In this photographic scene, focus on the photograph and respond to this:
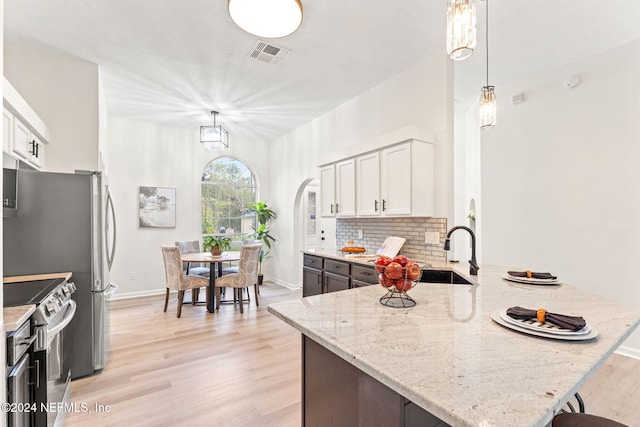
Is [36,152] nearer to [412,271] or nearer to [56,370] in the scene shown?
[56,370]

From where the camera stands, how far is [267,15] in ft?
6.95

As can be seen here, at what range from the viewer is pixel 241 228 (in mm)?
6676

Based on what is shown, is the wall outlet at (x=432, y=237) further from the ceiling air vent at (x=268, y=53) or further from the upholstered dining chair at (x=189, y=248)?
the upholstered dining chair at (x=189, y=248)

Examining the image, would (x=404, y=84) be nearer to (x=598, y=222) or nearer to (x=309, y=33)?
(x=309, y=33)

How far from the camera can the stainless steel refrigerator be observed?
244 centimetres

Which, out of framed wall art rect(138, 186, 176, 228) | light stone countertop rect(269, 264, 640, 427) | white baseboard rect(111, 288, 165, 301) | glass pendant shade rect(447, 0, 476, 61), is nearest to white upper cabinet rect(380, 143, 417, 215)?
light stone countertop rect(269, 264, 640, 427)

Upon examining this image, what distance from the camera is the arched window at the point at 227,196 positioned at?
246 inches

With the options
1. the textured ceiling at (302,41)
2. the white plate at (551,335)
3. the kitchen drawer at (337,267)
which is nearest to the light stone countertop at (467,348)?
the white plate at (551,335)

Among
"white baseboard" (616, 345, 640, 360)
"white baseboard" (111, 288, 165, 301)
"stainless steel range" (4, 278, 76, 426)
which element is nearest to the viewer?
"stainless steel range" (4, 278, 76, 426)

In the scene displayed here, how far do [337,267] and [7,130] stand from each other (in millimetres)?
3103

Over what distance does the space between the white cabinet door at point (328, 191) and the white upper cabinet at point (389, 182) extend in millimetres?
94

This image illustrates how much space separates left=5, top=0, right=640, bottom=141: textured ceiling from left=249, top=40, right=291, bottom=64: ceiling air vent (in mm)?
67

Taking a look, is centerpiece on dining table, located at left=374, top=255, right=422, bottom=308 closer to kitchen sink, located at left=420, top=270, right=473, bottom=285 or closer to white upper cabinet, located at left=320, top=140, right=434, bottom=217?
kitchen sink, located at left=420, top=270, right=473, bottom=285

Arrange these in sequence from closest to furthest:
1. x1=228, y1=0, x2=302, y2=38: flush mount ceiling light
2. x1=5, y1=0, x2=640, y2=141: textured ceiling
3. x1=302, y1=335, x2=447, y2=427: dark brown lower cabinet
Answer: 1. x1=302, y1=335, x2=447, y2=427: dark brown lower cabinet
2. x1=228, y1=0, x2=302, y2=38: flush mount ceiling light
3. x1=5, y1=0, x2=640, y2=141: textured ceiling
